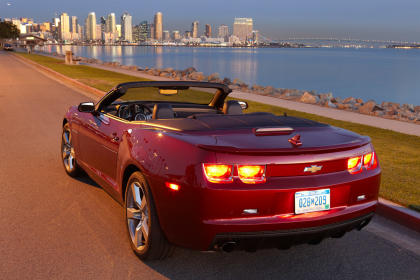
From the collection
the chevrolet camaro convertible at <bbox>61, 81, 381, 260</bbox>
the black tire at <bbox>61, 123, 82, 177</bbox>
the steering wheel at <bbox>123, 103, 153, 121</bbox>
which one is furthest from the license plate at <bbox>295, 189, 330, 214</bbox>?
the black tire at <bbox>61, 123, 82, 177</bbox>

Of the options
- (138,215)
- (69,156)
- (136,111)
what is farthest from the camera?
(69,156)

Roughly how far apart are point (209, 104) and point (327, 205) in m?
2.52

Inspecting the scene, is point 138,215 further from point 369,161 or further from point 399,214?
point 399,214

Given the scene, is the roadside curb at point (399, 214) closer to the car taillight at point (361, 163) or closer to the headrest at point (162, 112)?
the car taillight at point (361, 163)

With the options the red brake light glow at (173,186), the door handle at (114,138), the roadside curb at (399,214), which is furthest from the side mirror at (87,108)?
the roadside curb at (399,214)

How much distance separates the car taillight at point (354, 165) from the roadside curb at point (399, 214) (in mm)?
1640

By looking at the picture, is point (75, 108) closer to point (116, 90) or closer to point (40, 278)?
point (116, 90)

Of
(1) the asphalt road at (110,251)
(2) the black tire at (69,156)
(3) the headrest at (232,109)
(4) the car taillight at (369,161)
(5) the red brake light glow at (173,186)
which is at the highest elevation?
(3) the headrest at (232,109)

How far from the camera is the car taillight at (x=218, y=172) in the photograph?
329cm

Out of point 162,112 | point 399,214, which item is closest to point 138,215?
point 162,112

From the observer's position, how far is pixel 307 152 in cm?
346

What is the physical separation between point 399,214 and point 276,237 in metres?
2.42

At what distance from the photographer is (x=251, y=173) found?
333cm

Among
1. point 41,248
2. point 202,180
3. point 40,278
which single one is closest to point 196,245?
point 202,180
